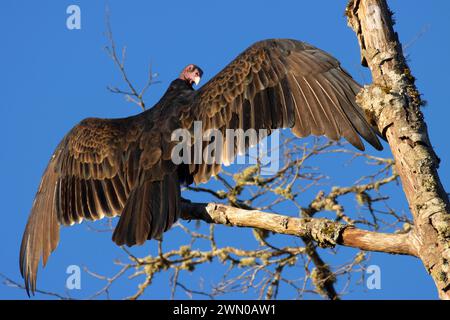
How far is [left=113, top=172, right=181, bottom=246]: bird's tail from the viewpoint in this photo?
14.8 feet

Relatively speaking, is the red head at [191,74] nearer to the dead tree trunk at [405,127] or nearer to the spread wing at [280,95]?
the spread wing at [280,95]

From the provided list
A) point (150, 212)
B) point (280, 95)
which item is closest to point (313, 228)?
point (150, 212)

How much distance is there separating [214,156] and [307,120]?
0.62m

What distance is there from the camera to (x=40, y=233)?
546cm

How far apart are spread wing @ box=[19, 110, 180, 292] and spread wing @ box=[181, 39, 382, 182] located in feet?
0.90

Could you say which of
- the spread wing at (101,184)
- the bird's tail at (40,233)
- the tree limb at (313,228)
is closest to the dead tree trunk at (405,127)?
the tree limb at (313,228)

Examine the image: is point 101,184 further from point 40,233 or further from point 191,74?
point 191,74

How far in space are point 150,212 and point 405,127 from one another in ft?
5.61

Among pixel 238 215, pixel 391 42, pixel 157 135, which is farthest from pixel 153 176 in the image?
pixel 391 42

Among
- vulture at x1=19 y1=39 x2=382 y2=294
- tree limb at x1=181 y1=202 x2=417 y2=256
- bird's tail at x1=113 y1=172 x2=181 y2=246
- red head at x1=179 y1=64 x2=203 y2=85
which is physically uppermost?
red head at x1=179 y1=64 x2=203 y2=85

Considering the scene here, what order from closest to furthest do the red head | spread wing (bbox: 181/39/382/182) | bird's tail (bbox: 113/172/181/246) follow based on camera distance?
1. bird's tail (bbox: 113/172/181/246)
2. spread wing (bbox: 181/39/382/182)
3. the red head

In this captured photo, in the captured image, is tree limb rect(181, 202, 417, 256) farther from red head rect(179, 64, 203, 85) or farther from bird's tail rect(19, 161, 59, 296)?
red head rect(179, 64, 203, 85)

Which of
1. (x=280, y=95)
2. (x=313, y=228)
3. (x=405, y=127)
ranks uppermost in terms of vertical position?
(x=280, y=95)

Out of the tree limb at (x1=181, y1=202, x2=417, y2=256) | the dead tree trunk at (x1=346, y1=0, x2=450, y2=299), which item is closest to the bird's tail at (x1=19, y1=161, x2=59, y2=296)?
the tree limb at (x1=181, y1=202, x2=417, y2=256)
